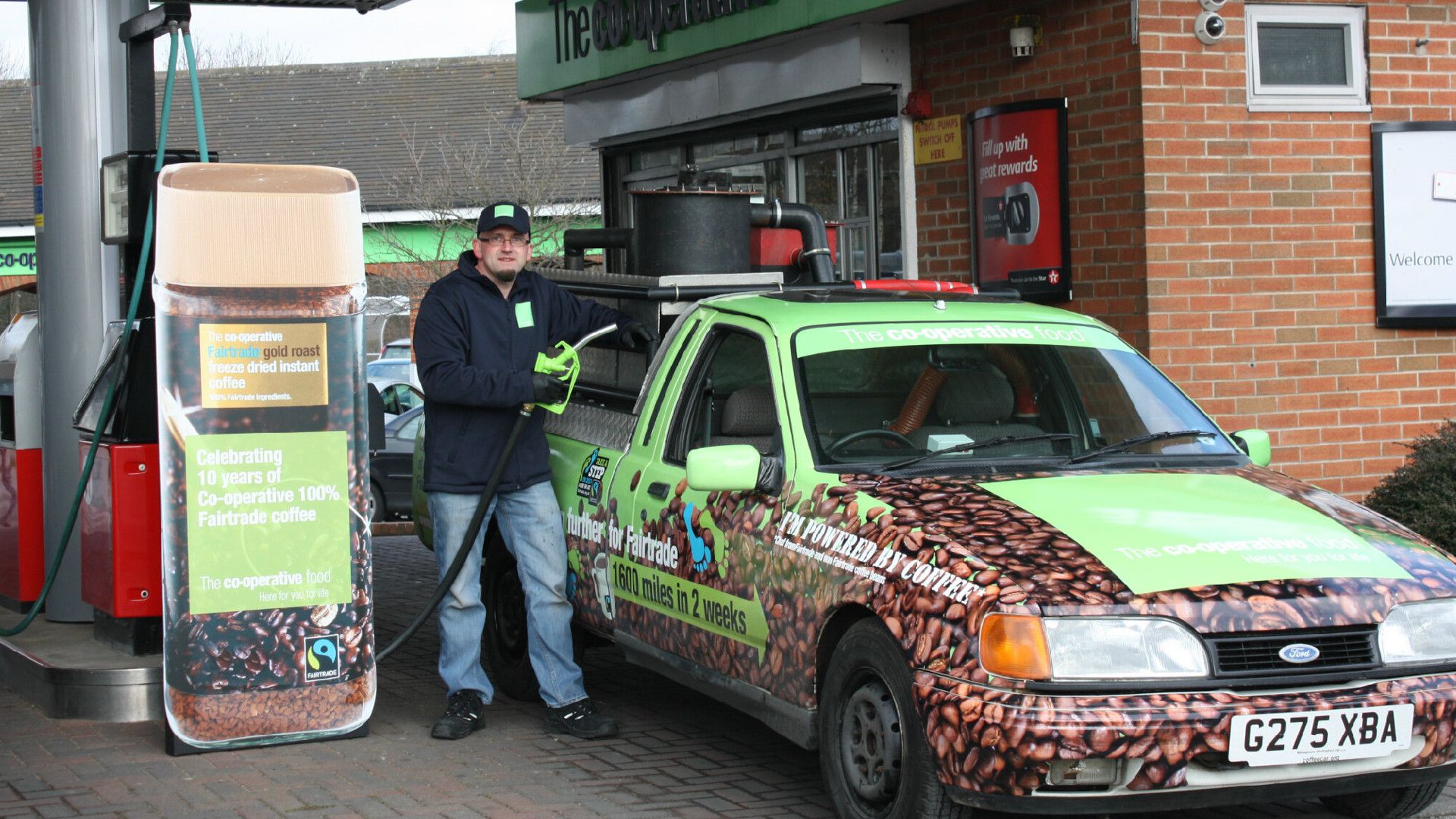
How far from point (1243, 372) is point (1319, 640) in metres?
5.08

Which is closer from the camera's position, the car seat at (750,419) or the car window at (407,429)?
the car seat at (750,419)

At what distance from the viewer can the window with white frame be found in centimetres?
970

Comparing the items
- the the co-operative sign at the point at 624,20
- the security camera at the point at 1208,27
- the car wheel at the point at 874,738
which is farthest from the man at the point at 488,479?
the the co-operative sign at the point at 624,20

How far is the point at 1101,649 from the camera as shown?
4703mm

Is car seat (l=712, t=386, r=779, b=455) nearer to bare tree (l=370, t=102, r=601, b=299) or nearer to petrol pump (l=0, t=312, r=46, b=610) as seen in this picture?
petrol pump (l=0, t=312, r=46, b=610)

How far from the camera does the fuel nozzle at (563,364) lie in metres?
6.92

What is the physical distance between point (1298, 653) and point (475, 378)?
11.0ft

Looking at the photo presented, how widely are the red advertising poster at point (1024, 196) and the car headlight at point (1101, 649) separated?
5.45 m

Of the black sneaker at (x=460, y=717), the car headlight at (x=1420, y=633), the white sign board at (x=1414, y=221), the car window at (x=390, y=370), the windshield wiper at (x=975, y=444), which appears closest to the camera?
the car headlight at (x=1420, y=633)

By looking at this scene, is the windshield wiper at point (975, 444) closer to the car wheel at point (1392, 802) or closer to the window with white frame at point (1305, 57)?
the car wheel at point (1392, 802)

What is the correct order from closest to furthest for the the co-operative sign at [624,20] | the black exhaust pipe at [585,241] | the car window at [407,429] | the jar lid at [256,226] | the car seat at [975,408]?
the car seat at [975,408] → the jar lid at [256,226] → the black exhaust pipe at [585,241] → the the co-operative sign at [624,20] → the car window at [407,429]

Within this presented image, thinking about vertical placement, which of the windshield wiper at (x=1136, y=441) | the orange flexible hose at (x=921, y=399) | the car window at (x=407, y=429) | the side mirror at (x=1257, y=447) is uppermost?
the orange flexible hose at (x=921, y=399)

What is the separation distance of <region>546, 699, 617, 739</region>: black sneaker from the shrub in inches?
177

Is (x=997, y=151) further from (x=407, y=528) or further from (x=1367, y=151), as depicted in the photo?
(x=407, y=528)
